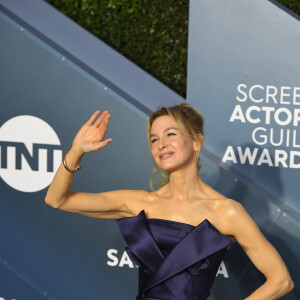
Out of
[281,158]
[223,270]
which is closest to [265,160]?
[281,158]

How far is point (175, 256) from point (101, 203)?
468mm

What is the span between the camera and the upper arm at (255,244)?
2621 millimetres

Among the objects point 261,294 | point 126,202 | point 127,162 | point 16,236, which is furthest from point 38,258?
point 261,294

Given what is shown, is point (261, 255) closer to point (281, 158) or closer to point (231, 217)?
point (231, 217)

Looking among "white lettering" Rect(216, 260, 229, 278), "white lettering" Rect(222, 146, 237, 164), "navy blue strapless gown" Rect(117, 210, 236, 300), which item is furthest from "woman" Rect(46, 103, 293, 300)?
"white lettering" Rect(222, 146, 237, 164)

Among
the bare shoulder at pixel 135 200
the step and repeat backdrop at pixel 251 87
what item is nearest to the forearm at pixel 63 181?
the bare shoulder at pixel 135 200

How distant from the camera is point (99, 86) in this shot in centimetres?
358

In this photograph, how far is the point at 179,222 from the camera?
8.84 ft

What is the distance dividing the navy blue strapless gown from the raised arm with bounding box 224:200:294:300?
77 mm

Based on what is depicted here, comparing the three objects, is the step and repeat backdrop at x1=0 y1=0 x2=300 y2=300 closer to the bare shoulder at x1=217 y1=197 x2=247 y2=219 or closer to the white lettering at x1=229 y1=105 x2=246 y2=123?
the white lettering at x1=229 y1=105 x2=246 y2=123

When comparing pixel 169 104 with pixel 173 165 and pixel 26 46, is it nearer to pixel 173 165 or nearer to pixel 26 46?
pixel 26 46

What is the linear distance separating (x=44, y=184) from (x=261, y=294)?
1.61m

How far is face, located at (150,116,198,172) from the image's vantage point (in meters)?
2.69

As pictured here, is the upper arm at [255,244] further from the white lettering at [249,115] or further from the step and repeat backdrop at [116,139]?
the white lettering at [249,115]
